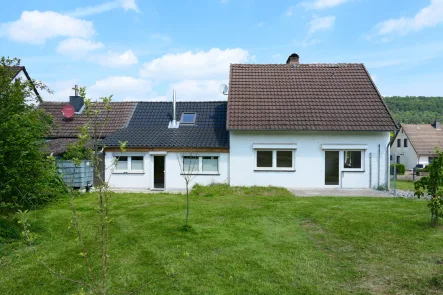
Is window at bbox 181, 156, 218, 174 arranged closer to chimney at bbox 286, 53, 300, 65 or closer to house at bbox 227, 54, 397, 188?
house at bbox 227, 54, 397, 188

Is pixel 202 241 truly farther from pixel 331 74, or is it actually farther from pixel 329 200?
pixel 331 74

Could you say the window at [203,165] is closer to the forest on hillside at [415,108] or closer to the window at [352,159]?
the window at [352,159]

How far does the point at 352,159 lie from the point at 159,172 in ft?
33.5

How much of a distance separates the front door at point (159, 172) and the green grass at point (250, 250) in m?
6.03

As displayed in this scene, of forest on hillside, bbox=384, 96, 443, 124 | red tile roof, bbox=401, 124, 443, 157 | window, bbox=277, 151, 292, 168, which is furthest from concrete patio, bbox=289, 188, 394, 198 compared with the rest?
forest on hillside, bbox=384, 96, 443, 124

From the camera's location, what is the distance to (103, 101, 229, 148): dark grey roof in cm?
1916

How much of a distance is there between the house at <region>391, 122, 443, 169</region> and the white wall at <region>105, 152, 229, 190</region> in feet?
139

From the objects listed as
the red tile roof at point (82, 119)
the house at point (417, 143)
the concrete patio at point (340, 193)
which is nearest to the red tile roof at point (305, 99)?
the concrete patio at point (340, 193)

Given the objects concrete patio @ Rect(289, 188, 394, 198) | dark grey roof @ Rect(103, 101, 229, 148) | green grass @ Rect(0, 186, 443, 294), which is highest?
dark grey roof @ Rect(103, 101, 229, 148)

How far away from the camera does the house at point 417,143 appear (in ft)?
178

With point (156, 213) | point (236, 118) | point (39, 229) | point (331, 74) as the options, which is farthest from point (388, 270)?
point (331, 74)

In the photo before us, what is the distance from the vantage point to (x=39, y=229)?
1059cm

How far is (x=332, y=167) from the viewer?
19.3 meters

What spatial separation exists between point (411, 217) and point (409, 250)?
3419 mm
